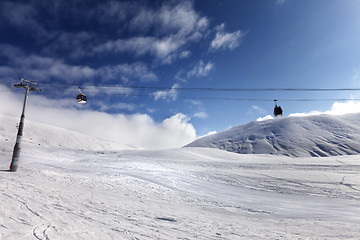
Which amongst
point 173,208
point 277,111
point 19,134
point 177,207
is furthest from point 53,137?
point 173,208

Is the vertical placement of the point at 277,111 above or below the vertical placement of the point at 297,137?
below

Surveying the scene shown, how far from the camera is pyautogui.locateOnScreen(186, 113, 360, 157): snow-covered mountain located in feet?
288

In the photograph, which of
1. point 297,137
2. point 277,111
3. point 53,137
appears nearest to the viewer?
point 277,111

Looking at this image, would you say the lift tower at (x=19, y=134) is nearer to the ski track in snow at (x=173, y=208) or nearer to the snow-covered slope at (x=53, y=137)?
the ski track in snow at (x=173, y=208)

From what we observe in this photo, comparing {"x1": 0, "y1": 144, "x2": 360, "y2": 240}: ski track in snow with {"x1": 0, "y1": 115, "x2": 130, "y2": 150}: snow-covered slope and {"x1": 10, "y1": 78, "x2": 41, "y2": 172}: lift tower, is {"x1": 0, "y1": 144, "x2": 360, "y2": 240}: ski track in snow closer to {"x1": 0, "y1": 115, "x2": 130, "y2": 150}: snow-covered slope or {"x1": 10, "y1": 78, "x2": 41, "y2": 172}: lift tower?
{"x1": 10, "y1": 78, "x2": 41, "y2": 172}: lift tower

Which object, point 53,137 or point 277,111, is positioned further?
point 53,137

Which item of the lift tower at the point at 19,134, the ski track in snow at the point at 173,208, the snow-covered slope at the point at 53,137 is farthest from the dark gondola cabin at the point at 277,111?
the snow-covered slope at the point at 53,137

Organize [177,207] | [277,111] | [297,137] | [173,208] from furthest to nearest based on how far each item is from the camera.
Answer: [297,137]
[277,111]
[177,207]
[173,208]

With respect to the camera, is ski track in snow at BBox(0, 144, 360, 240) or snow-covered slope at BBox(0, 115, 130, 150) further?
snow-covered slope at BBox(0, 115, 130, 150)

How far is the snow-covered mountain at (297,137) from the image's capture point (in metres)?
87.8

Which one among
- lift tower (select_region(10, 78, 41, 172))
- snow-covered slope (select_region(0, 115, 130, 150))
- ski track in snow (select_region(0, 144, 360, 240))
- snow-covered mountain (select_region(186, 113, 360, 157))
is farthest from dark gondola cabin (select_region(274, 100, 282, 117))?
snow-covered slope (select_region(0, 115, 130, 150))

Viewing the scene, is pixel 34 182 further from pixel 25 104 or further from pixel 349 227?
pixel 349 227

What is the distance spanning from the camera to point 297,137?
3999 inches

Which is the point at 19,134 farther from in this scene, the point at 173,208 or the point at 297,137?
the point at 297,137
